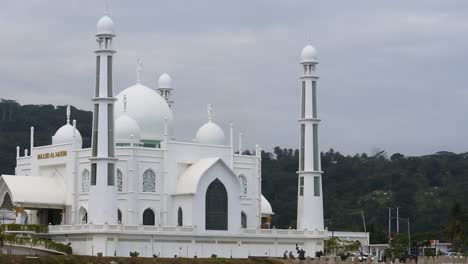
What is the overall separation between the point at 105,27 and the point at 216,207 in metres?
15.3

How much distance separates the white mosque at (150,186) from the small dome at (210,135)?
0.08 m

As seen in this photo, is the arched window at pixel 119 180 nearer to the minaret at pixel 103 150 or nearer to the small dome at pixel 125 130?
the small dome at pixel 125 130

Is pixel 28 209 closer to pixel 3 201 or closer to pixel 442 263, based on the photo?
pixel 3 201

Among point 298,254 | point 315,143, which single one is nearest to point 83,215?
point 298,254

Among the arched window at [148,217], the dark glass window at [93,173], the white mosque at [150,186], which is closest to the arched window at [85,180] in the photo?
the white mosque at [150,186]

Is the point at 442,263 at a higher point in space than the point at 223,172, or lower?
lower

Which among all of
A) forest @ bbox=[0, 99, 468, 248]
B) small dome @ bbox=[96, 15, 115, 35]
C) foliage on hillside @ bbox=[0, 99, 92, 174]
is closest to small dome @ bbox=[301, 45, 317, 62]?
small dome @ bbox=[96, 15, 115, 35]

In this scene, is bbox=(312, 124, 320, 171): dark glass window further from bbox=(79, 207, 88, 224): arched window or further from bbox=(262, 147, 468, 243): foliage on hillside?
bbox=(262, 147, 468, 243): foliage on hillside

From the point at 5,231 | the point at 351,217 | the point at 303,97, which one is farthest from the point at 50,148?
the point at 351,217

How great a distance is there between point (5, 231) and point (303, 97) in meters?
25.9

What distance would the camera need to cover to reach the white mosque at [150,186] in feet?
282

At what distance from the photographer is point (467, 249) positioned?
11494 centimetres

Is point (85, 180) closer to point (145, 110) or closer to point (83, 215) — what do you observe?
point (83, 215)

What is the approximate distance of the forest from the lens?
485ft
